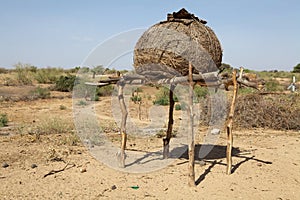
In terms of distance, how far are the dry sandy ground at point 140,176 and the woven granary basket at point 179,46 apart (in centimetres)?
187

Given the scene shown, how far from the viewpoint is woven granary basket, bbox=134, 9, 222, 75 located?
220 inches

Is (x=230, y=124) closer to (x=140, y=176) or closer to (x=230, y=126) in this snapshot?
(x=230, y=126)

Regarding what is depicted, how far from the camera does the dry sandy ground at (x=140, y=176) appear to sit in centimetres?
539

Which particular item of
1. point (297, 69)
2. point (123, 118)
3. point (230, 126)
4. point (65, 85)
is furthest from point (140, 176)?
point (297, 69)

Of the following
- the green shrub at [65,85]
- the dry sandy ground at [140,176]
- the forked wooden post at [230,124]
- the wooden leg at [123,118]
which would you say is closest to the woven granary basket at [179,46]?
the forked wooden post at [230,124]

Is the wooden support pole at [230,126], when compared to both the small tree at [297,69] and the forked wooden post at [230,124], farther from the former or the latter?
the small tree at [297,69]

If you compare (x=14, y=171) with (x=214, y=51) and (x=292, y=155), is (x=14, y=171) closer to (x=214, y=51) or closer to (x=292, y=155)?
(x=214, y=51)


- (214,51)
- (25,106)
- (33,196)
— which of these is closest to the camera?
(33,196)

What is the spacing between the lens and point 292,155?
7938mm

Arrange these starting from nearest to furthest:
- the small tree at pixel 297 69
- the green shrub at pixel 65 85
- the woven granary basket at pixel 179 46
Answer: the woven granary basket at pixel 179 46
the green shrub at pixel 65 85
the small tree at pixel 297 69

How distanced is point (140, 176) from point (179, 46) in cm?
235

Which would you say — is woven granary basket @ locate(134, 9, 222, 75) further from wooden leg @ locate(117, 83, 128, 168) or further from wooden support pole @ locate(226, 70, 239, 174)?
wooden leg @ locate(117, 83, 128, 168)

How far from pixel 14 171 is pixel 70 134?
3.41 m

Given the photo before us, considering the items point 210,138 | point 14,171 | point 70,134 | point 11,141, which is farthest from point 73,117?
point 14,171
